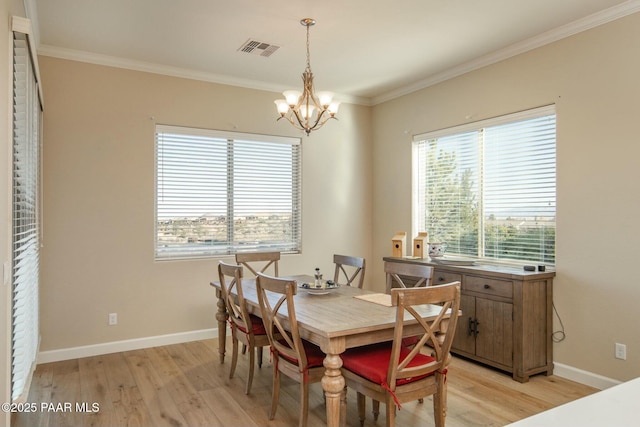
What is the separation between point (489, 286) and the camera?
373 centimetres

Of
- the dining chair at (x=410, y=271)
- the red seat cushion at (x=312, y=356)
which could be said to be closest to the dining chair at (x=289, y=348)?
the red seat cushion at (x=312, y=356)

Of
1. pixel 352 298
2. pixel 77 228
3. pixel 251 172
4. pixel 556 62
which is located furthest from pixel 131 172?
pixel 556 62

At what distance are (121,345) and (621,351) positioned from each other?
4270 millimetres

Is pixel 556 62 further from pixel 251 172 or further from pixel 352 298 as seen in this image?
pixel 251 172

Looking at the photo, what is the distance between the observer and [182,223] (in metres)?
4.70

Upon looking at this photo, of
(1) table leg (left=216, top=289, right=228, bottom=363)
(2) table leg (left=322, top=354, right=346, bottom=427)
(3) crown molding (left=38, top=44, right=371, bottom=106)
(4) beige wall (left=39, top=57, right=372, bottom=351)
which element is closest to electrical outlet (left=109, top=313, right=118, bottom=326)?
(4) beige wall (left=39, top=57, right=372, bottom=351)

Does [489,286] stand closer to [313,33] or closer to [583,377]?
[583,377]

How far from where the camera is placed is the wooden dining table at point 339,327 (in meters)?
2.31

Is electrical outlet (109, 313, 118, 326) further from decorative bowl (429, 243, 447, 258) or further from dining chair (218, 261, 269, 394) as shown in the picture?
decorative bowl (429, 243, 447, 258)

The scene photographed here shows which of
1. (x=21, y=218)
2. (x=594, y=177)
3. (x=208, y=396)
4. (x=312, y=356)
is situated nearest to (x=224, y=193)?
(x=208, y=396)

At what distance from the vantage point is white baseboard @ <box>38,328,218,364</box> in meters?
3.99

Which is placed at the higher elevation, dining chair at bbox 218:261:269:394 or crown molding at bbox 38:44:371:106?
crown molding at bbox 38:44:371:106

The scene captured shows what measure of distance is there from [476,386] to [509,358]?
1.30 feet

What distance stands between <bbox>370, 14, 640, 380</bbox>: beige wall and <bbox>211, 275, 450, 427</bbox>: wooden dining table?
1494 mm
